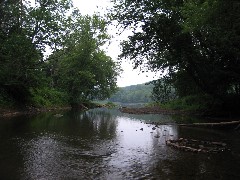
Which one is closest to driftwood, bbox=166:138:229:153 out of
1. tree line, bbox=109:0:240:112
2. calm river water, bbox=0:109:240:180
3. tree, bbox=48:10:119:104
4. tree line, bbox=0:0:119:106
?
calm river water, bbox=0:109:240:180

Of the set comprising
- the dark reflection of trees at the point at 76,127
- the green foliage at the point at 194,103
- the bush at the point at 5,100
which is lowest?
the dark reflection of trees at the point at 76,127

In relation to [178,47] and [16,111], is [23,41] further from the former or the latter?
[178,47]

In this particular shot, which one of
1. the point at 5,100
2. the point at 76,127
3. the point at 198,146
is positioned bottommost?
the point at 198,146

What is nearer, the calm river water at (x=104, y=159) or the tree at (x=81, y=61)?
the calm river water at (x=104, y=159)

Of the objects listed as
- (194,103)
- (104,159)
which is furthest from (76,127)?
(194,103)

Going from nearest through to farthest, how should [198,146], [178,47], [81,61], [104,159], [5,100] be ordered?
[104,159], [198,146], [178,47], [5,100], [81,61]

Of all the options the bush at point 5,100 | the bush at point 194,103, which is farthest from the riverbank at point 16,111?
the bush at point 194,103

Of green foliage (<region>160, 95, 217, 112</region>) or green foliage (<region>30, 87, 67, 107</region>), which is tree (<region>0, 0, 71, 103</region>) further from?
green foliage (<region>160, 95, 217, 112</region>)

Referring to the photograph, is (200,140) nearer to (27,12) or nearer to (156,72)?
(156,72)

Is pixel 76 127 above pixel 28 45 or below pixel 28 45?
below

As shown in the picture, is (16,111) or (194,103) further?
(194,103)

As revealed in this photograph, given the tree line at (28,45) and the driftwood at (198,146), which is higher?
the tree line at (28,45)

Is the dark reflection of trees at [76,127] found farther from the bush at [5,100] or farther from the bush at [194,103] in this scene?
the bush at [194,103]

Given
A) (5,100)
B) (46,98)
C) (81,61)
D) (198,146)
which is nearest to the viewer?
(198,146)
